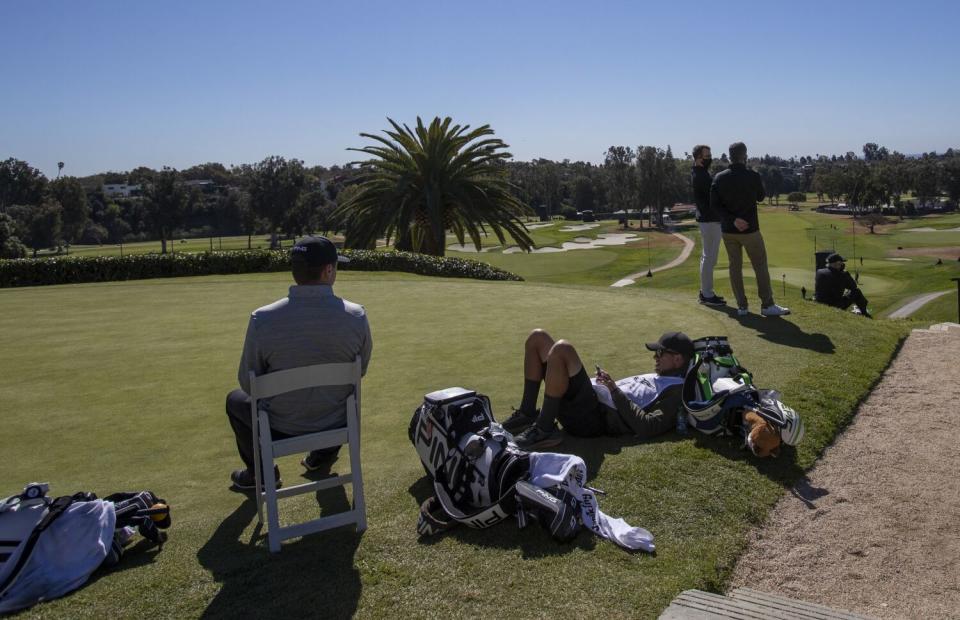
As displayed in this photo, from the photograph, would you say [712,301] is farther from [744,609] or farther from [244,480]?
[744,609]

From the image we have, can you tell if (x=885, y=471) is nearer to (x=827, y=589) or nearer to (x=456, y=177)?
(x=827, y=589)

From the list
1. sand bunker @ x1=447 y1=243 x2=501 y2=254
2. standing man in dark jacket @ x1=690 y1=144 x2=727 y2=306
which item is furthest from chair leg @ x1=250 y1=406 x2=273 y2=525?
sand bunker @ x1=447 y1=243 x2=501 y2=254

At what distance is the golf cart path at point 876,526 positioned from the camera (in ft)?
13.5

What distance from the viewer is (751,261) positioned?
1080 centimetres

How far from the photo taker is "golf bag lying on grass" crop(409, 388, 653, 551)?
448cm

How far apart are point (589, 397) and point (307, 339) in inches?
94.2

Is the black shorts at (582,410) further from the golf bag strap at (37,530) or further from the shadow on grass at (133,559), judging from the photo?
the golf bag strap at (37,530)

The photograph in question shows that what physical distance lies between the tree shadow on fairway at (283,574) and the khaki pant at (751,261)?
779 cm

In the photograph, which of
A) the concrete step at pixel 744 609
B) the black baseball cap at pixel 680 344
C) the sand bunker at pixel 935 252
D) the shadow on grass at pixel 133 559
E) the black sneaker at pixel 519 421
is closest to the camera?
the concrete step at pixel 744 609

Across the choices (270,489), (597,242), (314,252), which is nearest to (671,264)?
(597,242)

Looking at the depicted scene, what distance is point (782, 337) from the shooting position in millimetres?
9609

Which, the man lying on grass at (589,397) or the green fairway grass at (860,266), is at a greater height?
the man lying on grass at (589,397)

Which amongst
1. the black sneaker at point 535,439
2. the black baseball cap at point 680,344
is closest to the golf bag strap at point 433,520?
the black sneaker at point 535,439

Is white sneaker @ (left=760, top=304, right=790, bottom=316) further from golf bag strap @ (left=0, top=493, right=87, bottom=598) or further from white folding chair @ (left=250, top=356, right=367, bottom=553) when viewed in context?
golf bag strap @ (left=0, top=493, right=87, bottom=598)
